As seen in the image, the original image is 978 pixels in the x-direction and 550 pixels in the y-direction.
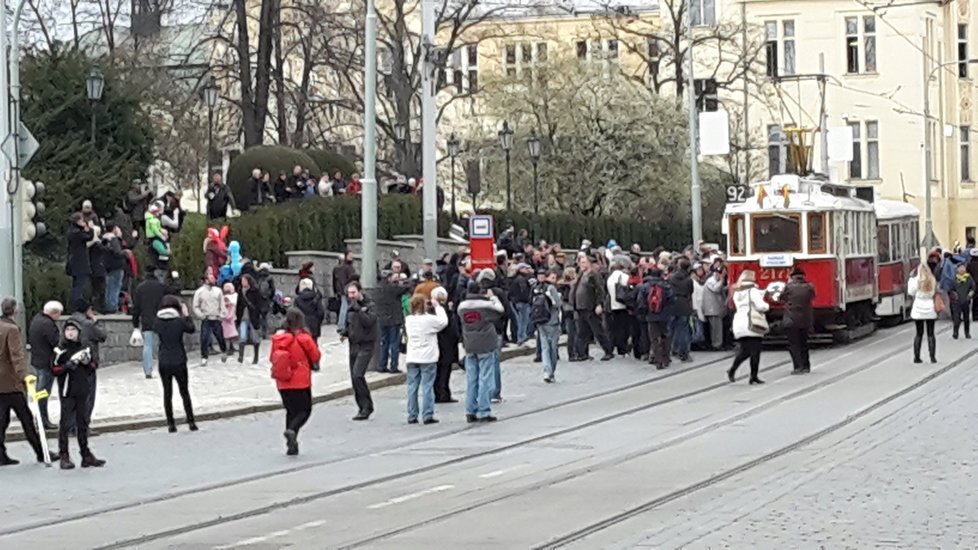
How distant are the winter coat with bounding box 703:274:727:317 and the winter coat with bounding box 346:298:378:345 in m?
10.6

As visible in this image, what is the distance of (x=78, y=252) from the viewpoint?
102 ft

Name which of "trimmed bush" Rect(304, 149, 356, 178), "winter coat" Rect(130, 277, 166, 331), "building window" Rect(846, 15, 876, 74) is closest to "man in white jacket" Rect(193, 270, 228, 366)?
"winter coat" Rect(130, 277, 166, 331)

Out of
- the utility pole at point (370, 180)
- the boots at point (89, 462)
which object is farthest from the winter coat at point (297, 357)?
the utility pole at point (370, 180)

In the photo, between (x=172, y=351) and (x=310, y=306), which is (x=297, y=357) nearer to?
(x=172, y=351)

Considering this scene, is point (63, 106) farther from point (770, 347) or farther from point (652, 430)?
point (652, 430)

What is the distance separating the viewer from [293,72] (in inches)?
2564

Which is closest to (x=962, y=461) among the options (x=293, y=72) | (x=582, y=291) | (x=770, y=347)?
(x=582, y=291)

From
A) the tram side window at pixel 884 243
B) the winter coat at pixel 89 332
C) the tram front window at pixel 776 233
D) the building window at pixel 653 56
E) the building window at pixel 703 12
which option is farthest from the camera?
the building window at pixel 703 12

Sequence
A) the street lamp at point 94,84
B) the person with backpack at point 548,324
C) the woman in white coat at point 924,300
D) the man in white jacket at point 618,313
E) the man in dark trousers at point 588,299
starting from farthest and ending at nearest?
the street lamp at point 94,84
the man in white jacket at point 618,313
the man in dark trousers at point 588,299
the woman in white coat at point 924,300
the person with backpack at point 548,324

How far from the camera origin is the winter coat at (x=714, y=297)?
3538 cm

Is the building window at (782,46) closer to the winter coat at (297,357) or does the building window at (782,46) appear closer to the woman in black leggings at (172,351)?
the woman in black leggings at (172,351)

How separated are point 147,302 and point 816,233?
1421cm

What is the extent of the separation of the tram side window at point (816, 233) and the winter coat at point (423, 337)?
14.6 meters

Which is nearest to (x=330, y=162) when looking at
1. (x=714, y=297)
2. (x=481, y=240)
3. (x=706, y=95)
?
(x=714, y=297)
